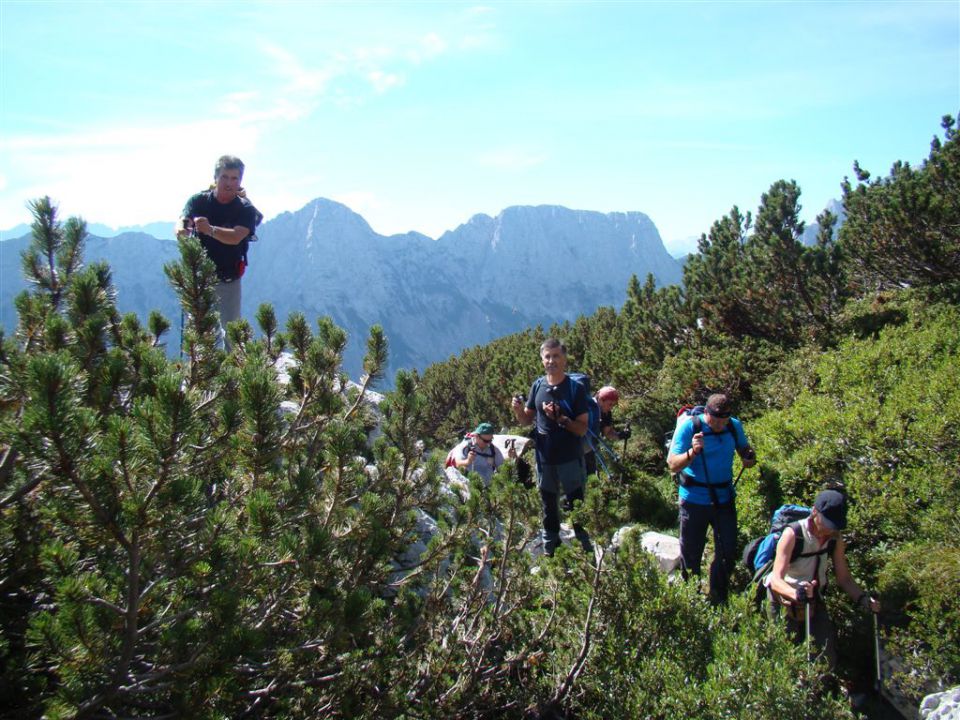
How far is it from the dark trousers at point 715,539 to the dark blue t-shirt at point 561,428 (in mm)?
1019

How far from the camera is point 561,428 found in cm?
504

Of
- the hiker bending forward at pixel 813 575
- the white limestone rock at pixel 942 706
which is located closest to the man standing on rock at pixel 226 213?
the hiker bending forward at pixel 813 575

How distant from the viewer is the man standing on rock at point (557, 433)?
16.4ft

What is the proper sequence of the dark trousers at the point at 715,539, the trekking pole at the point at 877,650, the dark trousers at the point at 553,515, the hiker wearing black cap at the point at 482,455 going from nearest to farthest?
the trekking pole at the point at 877,650
the dark trousers at the point at 715,539
the dark trousers at the point at 553,515
the hiker wearing black cap at the point at 482,455

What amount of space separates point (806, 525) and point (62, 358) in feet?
14.5

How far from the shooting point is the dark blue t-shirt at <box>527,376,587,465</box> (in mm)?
4996

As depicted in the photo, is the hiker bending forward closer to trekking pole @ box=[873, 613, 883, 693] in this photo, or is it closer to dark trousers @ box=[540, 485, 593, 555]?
trekking pole @ box=[873, 613, 883, 693]

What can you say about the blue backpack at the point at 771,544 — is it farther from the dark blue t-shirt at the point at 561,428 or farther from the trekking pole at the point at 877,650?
the dark blue t-shirt at the point at 561,428

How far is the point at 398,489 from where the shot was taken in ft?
10.7

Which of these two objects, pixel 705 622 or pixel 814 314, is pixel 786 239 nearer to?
pixel 814 314

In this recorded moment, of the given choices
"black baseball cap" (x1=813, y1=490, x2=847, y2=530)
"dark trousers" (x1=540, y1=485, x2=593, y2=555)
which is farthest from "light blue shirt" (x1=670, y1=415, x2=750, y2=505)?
"dark trousers" (x1=540, y1=485, x2=593, y2=555)

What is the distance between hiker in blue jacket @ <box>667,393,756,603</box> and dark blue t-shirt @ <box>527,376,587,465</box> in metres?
0.83

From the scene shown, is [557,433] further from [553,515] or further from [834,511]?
[834,511]

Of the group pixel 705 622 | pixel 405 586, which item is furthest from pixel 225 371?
pixel 705 622
